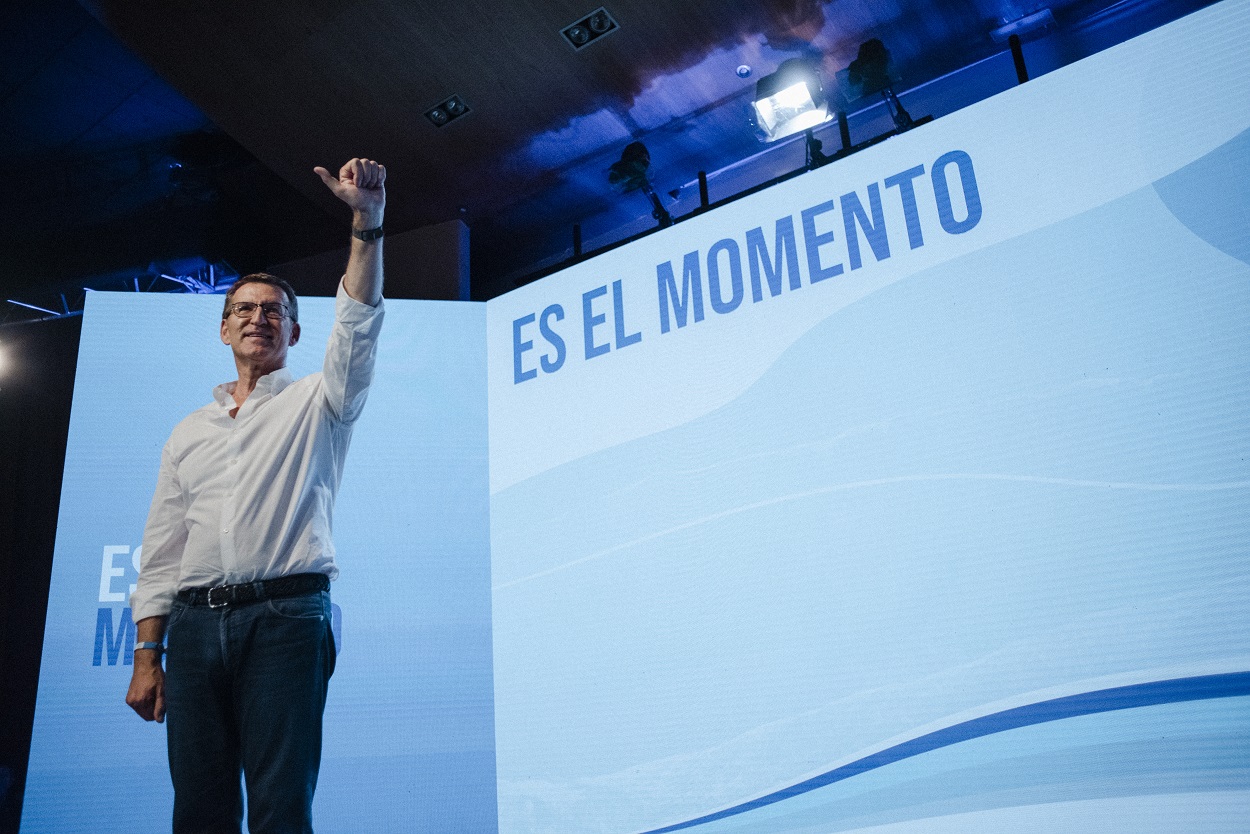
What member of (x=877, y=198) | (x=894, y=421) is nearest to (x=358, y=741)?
(x=894, y=421)

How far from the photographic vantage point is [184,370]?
3.33m

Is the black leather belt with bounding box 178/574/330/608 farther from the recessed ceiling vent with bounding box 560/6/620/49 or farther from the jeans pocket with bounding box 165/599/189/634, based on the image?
the recessed ceiling vent with bounding box 560/6/620/49

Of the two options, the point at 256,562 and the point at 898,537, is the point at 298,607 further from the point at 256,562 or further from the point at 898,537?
the point at 898,537

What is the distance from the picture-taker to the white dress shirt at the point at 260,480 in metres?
1.45

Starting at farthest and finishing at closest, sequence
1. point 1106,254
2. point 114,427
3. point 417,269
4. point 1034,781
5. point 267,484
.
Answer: point 417,269 → point 114,427 → point 1106,254 → point 1034,781 → point 267,484

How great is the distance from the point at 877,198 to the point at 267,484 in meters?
2.15

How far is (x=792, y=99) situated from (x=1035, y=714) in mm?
2368

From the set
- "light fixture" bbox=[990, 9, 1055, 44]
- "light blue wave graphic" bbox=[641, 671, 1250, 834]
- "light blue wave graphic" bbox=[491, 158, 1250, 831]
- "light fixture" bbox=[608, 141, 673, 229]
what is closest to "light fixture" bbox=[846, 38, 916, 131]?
"light fixture" bbox=[990, 9, 1055, 44]

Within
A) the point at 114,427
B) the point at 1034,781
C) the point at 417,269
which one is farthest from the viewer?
the point at 417,269

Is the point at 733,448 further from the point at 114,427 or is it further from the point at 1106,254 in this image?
the point at 114,427

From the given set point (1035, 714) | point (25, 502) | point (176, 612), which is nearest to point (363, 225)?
point (176, 612)

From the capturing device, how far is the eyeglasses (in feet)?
5.39

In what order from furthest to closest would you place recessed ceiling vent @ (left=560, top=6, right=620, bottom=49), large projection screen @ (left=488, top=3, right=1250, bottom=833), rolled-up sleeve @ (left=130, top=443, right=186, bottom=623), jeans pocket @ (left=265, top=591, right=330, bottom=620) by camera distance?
recessed ceiling vent @ (left=560, top=6, right=620, bottom=49)
large projection screen @ (left=488, top=3, right=1250, bottom=833)
rolled-up sleeve @ (left=130, top=443, right=186, bottom=623)
jeans pocket @ (left=265, top=591, right=330, bottom=620)

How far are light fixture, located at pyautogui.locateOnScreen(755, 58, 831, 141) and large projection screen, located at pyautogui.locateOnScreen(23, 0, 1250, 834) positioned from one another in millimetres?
559
